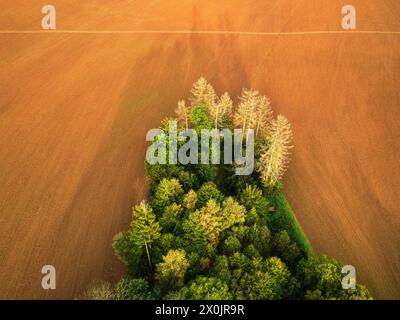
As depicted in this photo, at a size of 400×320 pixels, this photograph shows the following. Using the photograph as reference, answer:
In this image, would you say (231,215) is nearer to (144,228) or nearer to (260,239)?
(260,239)

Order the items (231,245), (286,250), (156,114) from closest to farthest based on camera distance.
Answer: (231,245)
(286,250)
(156,114)

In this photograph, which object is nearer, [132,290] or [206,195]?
[132,290]

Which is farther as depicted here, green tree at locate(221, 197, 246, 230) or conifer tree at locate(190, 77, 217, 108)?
conifer tree at locate(190, 77, 217, 108)

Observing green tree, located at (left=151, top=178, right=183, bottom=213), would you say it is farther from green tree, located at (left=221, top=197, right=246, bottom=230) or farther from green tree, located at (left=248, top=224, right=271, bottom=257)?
green tree, located at (left=248, top=224, right=271, bottom=257)

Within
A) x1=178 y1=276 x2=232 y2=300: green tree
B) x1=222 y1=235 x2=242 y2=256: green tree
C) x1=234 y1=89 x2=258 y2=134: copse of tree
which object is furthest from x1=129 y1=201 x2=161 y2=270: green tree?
x1=234 y1=89 x2=258 y2=134: copse of tree

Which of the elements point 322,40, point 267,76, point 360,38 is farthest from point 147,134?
point 360,38

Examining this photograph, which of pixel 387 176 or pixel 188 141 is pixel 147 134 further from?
pixel 387 176

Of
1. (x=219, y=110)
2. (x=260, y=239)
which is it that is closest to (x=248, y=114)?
(x=219, y=110)
